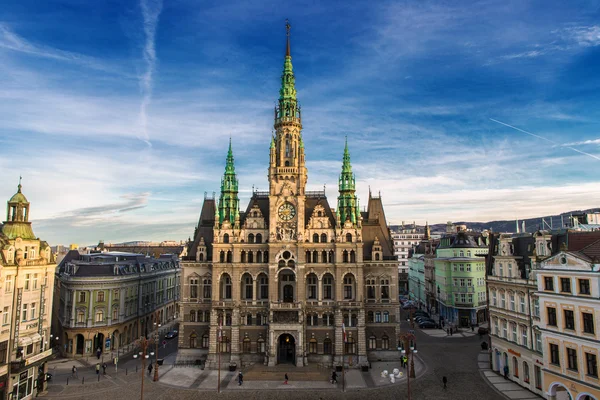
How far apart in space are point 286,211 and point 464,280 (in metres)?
47.1

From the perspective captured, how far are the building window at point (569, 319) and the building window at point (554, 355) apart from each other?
9.71ft

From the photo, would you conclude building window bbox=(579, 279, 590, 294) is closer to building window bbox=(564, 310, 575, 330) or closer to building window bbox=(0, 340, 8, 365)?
building window bbox=(564, 310, 575, 330)

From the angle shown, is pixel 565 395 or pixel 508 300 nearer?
pixel 565 395

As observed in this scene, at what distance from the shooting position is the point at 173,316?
371 ft

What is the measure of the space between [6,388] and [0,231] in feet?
67.5

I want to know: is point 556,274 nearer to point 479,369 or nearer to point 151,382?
point 479,369

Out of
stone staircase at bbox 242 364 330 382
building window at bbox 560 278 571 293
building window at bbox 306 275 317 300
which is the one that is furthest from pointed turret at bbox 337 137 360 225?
building window at bbox 560 278 571 293

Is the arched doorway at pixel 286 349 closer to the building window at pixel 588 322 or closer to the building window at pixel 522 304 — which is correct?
the building window at pixel 522 304

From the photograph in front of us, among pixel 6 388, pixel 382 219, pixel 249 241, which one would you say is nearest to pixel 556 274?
pixel 382 219

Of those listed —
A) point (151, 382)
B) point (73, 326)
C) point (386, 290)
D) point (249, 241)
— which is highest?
point (249, 241)

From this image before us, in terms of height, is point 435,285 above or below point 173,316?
above

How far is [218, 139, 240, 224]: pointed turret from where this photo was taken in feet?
244

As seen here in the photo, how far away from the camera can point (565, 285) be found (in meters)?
43.6

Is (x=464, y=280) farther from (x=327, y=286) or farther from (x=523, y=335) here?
(x=523, y=335)
